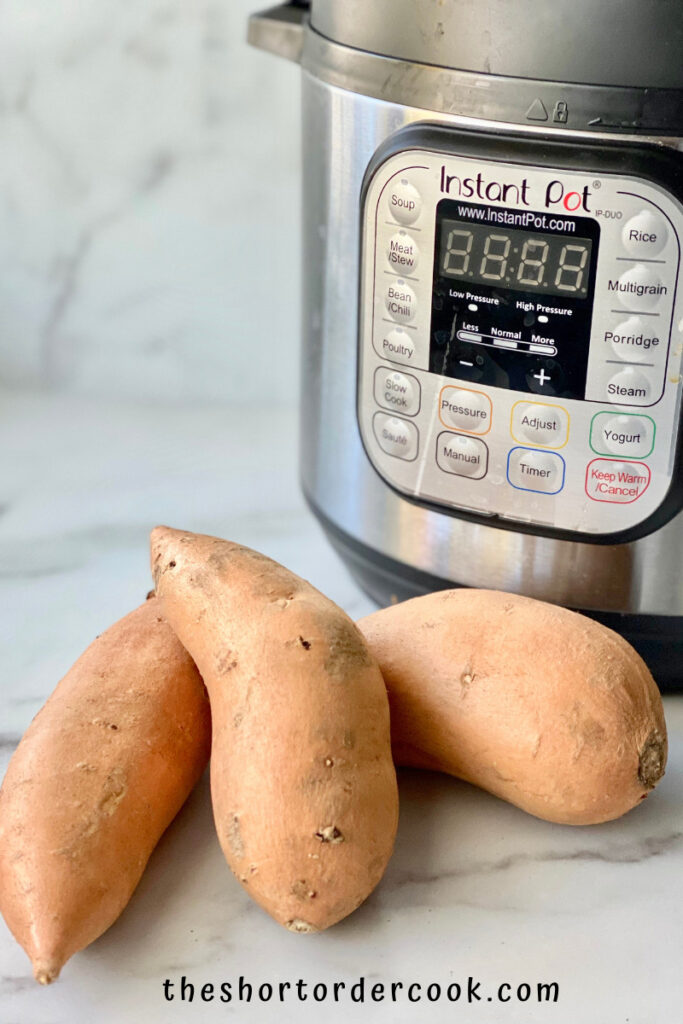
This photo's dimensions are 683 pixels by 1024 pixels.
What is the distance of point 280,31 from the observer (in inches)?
24.9

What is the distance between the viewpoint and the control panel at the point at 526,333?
0.50 meters

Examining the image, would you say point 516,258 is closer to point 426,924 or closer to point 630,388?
point 630,388

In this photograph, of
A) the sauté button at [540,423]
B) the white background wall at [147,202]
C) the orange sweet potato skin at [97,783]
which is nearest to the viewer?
the orange sweet potato skin at [97,783]

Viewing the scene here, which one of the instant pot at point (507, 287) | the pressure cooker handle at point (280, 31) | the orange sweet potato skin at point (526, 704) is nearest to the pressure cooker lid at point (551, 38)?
the instant pot at point (507, 287)

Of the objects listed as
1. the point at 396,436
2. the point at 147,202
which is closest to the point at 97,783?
the point at 396,436

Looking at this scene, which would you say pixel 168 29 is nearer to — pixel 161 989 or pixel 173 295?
pixel 173 295

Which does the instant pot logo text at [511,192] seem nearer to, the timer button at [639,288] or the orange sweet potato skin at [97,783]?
the timer button at [639,288]

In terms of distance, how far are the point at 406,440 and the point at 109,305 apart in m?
0.46

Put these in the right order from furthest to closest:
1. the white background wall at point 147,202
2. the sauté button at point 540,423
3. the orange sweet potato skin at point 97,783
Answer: the white background wall at point 147,202 < the sauté button at point 540,423 < the orange sweet potato skin at point 97,783

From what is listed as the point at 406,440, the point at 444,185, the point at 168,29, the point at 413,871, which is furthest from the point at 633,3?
the point at 168,29

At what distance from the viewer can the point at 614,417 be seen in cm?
53

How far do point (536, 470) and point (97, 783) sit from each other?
0.24 m

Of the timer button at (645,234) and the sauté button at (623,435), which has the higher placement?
the timer button at (645,234)

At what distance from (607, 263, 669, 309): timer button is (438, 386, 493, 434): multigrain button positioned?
0.26ft
